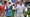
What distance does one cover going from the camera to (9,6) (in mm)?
898

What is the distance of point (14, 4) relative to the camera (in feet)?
2.93

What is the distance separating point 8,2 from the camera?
2.96 ft

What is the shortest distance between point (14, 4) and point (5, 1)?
0.40 feet

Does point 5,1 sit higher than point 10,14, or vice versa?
point 5,1

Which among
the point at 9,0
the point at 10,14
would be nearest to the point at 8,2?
the point at 9,0

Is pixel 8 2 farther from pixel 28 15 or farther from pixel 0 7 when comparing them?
pixel 28 15

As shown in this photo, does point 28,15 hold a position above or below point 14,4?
below

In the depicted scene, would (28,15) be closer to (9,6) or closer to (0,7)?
(9,6)

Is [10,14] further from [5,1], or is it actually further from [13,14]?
[5,1]

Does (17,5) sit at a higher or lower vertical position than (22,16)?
higher

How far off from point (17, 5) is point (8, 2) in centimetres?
12

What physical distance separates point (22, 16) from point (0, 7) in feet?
0.98

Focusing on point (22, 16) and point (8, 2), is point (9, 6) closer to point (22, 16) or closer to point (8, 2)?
point (8, 2)

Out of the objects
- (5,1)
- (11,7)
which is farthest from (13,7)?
(5,1)
